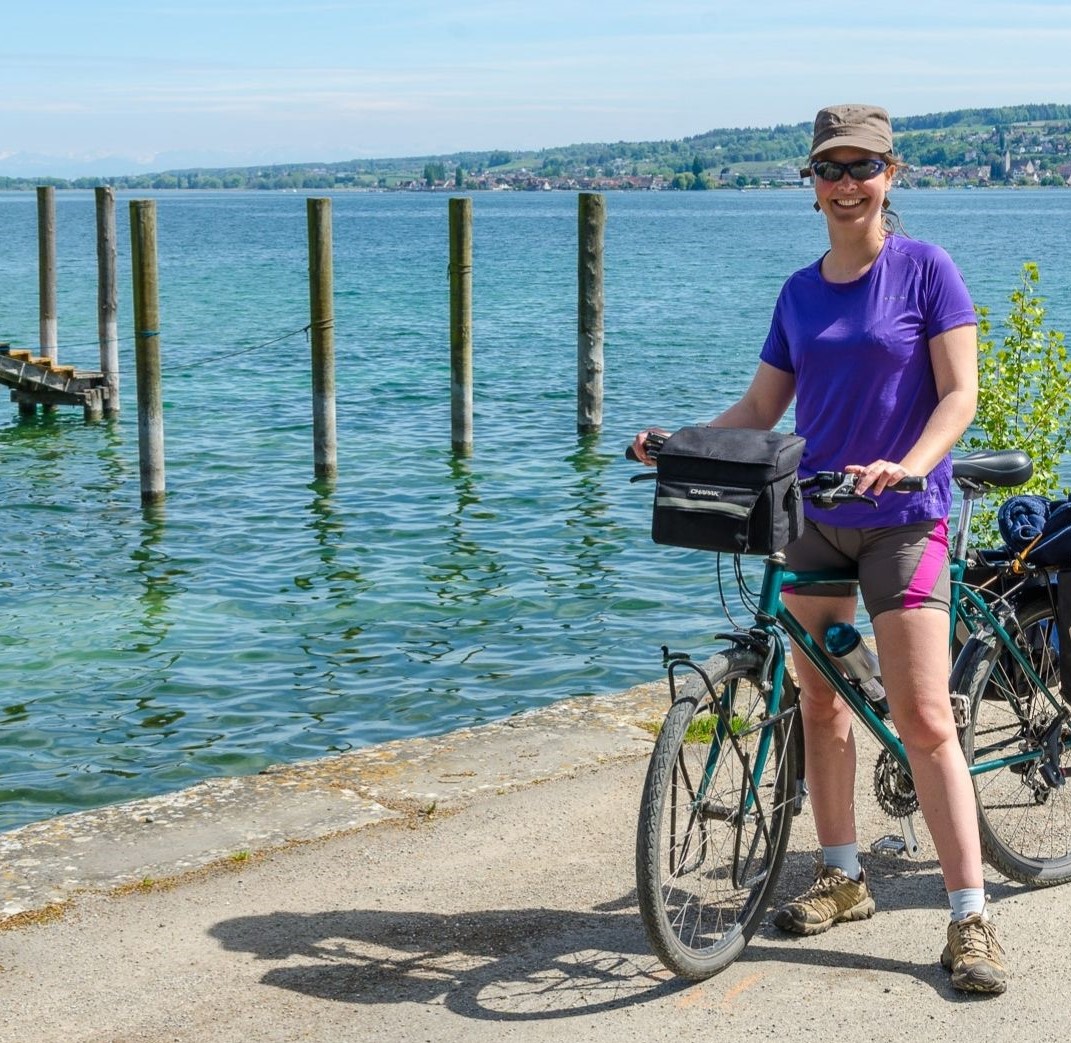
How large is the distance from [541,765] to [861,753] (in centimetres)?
123

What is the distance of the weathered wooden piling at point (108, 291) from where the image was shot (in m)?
22.2

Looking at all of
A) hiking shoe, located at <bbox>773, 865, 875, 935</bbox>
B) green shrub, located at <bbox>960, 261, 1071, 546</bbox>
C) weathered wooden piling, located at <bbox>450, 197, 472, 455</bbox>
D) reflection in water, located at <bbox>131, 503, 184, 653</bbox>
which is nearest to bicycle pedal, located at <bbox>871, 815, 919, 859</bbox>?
hiking shoe, located at <bbox>773, 865, 875, 935</bbox>

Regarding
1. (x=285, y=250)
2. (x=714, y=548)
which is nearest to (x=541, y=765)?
(x=714, y=548)

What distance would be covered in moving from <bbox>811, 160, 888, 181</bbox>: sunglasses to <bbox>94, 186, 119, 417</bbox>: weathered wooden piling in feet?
60.9

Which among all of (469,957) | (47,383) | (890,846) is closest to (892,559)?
(890,846)

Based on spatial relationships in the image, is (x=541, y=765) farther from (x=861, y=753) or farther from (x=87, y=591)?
(x=87, y=591)

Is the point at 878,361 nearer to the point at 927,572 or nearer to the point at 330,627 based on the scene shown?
the point at 927,572

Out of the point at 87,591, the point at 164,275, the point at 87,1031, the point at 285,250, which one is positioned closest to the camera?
the point at 87,1031

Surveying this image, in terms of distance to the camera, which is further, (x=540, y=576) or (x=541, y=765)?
(x=540, y=576)

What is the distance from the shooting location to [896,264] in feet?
14.1

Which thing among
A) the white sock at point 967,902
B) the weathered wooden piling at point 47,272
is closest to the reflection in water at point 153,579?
the white sock at point 967,902

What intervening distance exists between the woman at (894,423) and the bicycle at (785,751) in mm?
184

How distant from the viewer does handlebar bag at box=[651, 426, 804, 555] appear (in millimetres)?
4094

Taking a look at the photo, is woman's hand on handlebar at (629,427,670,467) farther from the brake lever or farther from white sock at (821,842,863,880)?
white sock at (821,842,863,880)
